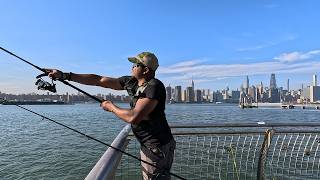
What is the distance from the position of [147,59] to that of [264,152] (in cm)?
274

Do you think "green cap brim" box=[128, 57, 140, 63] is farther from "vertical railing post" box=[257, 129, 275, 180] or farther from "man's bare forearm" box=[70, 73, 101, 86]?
"vertical railing post" box=[257, 129, 275, 180]

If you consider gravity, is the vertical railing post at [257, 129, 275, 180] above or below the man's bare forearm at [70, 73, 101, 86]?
below

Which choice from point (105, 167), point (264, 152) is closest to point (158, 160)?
point (105, 167)

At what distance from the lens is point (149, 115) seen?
4008 millimetres

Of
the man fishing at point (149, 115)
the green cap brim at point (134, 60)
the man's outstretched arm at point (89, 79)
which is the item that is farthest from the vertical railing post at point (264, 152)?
the green cap brim at point (134, 60)

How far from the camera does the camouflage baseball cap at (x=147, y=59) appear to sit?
406 cm

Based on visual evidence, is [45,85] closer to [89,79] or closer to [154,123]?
[89,79]

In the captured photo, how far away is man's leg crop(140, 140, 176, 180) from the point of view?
13.6 ft

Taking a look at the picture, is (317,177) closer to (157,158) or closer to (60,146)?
(157,158)

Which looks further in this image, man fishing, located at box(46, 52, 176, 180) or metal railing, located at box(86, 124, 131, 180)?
man fishing, located at box(46, 52, 176, 180)

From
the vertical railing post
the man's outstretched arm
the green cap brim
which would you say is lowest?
the vertical railing post

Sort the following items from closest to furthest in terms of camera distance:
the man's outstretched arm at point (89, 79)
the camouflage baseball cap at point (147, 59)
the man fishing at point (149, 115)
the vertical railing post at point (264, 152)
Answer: the man fishing at point (149, 115), the camouflage baseball cap at point (147, 59), the man's outstretched arm at point (89, 79), the vertical railing post at point (264, 152)

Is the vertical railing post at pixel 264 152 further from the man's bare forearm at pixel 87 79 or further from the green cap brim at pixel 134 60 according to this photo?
the green cap brim at pixel 134 60

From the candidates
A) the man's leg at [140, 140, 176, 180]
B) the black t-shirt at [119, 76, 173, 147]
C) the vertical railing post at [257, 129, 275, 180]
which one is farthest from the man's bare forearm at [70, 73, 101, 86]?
the vertical railing post at [257, 129, 275, 180]
